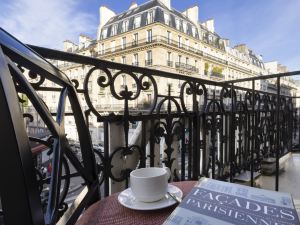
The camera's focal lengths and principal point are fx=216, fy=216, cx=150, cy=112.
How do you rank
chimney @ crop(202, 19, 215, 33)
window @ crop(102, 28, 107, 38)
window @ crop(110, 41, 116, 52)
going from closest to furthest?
1. window @ crop(110, 41, 116, 52)
2. window @ crop(102, 28, 107, 38)
3. chimney @ crop(202, 19, 215, 33)

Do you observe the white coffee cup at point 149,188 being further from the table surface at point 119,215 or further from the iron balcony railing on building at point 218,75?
the iron balcony railing on building at point 218,75

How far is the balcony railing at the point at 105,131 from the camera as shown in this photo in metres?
0.32

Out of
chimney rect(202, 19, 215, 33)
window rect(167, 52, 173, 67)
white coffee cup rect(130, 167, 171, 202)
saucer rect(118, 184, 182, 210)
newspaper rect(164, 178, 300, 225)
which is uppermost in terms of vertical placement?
chimney rect(202, 19, 215, 33)

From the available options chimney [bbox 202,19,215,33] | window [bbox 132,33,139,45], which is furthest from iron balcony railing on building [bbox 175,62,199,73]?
chimney [bbox 202,19,215,33]

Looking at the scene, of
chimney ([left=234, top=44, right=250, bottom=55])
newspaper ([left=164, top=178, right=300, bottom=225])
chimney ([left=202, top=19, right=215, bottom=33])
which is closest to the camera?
newspaper ([left=164, top=178, right=300, bottom=225])

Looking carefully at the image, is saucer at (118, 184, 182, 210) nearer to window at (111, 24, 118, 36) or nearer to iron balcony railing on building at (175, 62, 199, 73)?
iron balcony railing on building at (175, 62, 199, 73)

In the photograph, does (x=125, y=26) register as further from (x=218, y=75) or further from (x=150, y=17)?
(x=218, y=75)

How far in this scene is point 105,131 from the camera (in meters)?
1.11

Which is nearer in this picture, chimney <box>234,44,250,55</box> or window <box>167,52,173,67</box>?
window <box>167,52,173,67</box>

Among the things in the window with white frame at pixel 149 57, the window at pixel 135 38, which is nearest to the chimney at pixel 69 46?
the window at pixel 135 38

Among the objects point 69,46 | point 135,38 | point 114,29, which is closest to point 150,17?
point 135,38

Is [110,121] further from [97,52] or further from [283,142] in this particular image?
[97,52]

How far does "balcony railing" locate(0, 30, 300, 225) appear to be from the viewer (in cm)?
32

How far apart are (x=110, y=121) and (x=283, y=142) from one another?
272cm
